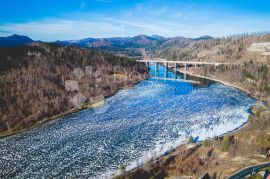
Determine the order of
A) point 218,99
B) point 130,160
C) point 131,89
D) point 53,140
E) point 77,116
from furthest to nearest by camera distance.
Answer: point 131,89, point 218,99, point 77,116, point 53,140, point 130,160

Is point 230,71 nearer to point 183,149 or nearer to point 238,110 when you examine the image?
point 238,110

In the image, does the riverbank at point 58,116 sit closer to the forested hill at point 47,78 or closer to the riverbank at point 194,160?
the forested hill at point 47,78

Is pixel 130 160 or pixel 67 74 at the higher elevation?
pixel 67 74

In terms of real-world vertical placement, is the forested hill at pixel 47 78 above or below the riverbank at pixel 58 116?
above

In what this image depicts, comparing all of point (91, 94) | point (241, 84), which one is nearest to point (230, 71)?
point (241, 84)

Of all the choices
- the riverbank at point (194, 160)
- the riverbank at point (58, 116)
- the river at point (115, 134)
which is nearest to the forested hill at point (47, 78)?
the riverbank at point (58, 116)

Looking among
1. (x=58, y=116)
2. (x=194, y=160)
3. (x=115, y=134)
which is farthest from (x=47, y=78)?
(x=194, y=160)
